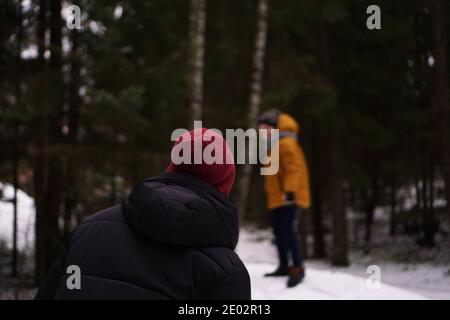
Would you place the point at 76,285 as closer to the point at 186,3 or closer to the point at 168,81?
the point at 168,81

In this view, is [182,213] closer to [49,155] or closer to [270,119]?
[270,119]

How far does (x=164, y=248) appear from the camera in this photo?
1967 millimetres

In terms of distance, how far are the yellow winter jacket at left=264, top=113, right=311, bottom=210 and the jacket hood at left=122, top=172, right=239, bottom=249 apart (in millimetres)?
4861

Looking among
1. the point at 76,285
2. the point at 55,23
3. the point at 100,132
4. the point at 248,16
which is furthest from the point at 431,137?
the point at 76,285

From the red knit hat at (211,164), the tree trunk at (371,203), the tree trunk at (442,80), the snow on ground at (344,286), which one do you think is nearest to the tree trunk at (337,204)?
the snow on ground at (344,286)

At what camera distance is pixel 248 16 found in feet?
50.4

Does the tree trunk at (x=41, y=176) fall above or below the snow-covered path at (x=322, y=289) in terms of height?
above

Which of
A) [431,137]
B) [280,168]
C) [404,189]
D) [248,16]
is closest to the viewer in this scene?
[280,168]

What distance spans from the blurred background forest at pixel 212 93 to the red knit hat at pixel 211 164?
6610mm

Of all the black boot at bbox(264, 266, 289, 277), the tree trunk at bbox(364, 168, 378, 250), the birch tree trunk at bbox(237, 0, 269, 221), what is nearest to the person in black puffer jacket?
the black boot at bbox(264, 266, 289, 277)

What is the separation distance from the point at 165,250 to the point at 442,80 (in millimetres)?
8235

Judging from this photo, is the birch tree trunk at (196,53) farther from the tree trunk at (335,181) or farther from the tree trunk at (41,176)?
the tree trunk at (335,181)

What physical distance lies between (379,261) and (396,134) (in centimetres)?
403

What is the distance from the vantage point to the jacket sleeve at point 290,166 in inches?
271
